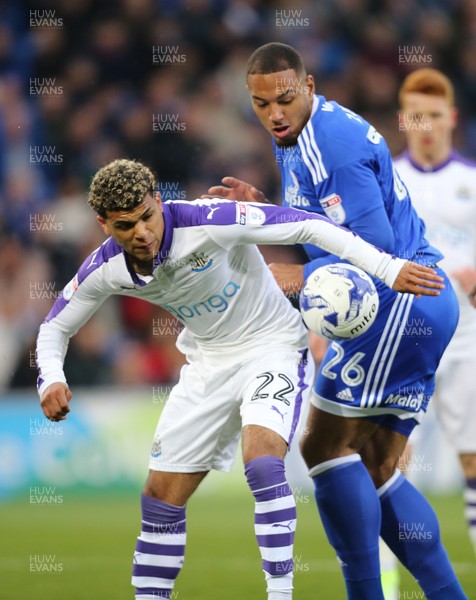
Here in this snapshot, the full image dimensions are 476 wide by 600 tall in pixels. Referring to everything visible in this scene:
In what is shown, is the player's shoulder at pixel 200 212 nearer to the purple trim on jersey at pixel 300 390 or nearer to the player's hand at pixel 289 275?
the player's hand at pixel 289 275

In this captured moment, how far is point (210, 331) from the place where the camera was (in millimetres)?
4711

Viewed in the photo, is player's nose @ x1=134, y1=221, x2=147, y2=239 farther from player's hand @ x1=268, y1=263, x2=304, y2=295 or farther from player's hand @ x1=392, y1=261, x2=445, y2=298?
player's hand @ x1=392, y1=261, x2=445, y2=298

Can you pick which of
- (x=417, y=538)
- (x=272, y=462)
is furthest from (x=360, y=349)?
(x=417, y=538)

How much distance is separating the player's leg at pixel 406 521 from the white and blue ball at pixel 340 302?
624mm

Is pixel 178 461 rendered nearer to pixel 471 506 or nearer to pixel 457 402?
pixel 471 506

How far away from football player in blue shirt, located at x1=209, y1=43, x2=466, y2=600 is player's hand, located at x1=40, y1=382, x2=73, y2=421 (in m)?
1.08

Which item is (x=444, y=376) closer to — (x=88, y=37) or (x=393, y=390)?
(x=393, y=390)

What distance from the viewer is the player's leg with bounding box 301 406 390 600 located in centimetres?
453

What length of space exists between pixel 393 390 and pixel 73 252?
6.64 metres

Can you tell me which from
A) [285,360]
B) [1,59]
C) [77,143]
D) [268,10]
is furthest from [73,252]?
[285,360]

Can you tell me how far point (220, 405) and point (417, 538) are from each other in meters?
0.99

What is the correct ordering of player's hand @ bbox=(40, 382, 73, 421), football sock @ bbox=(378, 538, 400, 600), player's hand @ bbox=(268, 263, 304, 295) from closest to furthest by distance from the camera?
1. player's hand @ bbox=(40, 382, 73, 421)
2. player's hand @ bbox=(268, 263, 304, 295)
3. football sock @ bbox=(378, 538, 400, 600)

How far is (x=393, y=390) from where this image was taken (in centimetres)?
462

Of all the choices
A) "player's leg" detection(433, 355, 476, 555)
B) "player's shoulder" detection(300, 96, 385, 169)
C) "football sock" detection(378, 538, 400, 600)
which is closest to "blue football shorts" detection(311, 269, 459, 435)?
"player's shoulder" detection(300, 96, 385, 169)
